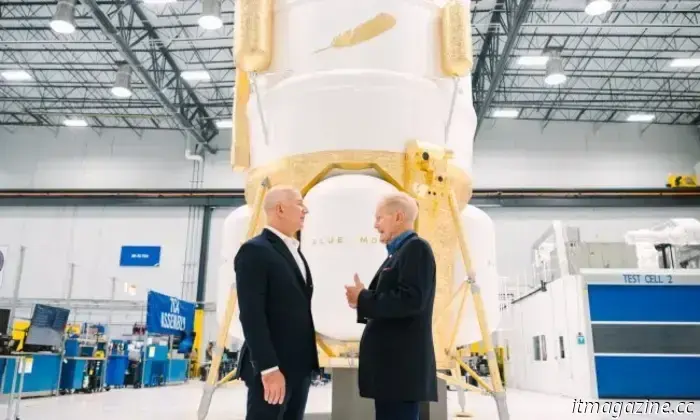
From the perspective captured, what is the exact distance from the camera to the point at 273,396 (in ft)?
7.04

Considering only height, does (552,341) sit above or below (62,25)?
below

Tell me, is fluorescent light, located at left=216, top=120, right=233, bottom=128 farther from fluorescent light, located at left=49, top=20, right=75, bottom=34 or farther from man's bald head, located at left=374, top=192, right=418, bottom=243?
man's bald head, located at left=374, top=192, right=418, bottom=243

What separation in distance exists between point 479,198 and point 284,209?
17.9m

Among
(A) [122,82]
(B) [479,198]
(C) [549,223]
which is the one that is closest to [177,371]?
(A) [122,82]

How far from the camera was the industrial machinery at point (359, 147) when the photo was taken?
3.76 meters

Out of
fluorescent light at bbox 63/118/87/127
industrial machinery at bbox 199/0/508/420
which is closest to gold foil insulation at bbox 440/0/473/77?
industrial machinery at bbox 199/0/508/420

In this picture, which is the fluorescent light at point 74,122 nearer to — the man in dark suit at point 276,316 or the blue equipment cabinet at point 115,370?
the blue equipment cabinet at point 115,370

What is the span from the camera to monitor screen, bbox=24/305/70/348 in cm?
689

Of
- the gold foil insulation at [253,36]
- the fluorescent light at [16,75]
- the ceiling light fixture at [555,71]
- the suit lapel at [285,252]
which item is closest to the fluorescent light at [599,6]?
the ceiling light fixture at [555,71]

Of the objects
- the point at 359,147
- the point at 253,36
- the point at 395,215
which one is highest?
the point at 253,36

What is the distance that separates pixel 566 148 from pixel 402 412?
20.4 meters

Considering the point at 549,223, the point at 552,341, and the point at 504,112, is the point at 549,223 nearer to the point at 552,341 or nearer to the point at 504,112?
the point at 504,112

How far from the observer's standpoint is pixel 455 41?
4.36 m

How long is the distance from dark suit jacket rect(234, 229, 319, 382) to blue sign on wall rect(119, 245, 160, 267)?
19.4 metres
